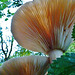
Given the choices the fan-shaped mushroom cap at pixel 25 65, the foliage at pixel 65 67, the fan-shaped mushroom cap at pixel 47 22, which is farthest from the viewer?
the fan-shaped mushroom cap at pixel 25 65

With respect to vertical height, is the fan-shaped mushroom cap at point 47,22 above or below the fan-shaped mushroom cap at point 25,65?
above

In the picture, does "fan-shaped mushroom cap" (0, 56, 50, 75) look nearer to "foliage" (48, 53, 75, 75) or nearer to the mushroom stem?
the mushroom stem

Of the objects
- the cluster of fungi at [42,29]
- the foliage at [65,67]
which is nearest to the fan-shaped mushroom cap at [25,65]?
the cluster of fungi at [42,29]

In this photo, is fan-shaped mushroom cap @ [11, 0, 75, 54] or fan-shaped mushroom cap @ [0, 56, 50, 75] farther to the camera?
fan-shaped mushroom cap @ [0, 56, 50, 75]

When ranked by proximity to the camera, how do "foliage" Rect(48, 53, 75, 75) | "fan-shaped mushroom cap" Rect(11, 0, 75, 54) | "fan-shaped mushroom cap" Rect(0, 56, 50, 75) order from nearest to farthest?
"foliage" Rect(48, 53, 75, 75) → "fan-shaped mushroom cap" Rect(11, 0, 75, 54) → "fan-shaped mushroom cap" Rect(0, 56, 50, 75)

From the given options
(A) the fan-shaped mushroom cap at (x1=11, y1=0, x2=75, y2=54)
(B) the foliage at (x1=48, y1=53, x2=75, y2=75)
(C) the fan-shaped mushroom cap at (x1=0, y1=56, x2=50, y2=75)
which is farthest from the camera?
(C) the fan-shaped mushroom cap at (x1=0, y1=56, x2=50, y2=75)

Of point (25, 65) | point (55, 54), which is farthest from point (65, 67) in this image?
point (25, 65)

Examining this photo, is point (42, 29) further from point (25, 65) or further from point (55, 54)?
point (25, 65)

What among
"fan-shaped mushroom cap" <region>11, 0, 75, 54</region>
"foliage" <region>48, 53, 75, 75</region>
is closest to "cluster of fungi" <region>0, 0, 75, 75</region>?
"fan-shaped mushroom cap" <region>11, 0, 75, 54</region>

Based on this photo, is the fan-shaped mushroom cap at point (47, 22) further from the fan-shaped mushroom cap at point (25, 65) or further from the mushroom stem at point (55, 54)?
the fan-shaped mushroom cap at point (25, 65)
